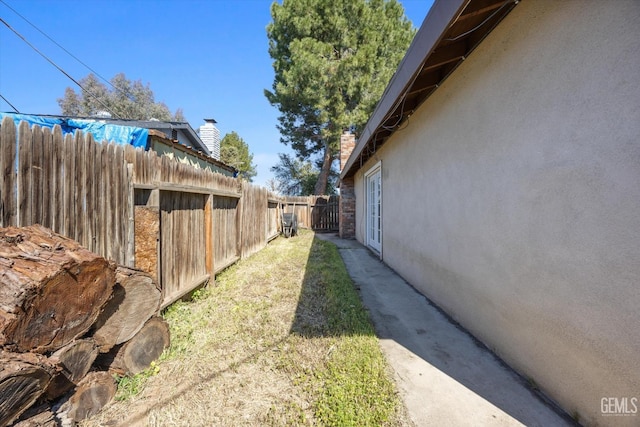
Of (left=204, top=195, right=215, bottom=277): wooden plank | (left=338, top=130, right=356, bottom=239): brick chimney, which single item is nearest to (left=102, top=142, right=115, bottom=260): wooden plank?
(left=204, top=195, right=215, bottom=277): wooden plank

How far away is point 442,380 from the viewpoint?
2137 mm

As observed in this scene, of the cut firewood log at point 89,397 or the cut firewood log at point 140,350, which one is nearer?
the cut firewood log at point 89,397

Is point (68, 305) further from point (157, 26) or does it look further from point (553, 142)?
point (157, 26)

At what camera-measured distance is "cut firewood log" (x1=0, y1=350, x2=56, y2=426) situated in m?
1.22

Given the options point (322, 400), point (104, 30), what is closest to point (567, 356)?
point (322, 400)

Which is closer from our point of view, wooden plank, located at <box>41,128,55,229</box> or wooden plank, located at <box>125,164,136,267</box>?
wooden plank, located at <box>41,128,55,229</box>

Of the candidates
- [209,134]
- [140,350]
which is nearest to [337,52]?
[209,134]

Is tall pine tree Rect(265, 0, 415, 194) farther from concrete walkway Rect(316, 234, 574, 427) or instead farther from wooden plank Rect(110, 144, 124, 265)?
concrete walkway Rect(316, 234, 574, 427)

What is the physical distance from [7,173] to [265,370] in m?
2.30

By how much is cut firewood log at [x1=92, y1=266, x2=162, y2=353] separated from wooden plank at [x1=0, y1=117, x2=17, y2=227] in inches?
28.0

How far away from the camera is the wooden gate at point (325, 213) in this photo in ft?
49.3

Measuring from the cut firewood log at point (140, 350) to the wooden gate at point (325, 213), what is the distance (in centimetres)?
1277

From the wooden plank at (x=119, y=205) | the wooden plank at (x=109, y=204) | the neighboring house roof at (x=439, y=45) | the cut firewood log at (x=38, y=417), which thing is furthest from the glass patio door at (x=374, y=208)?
the cut firewood log at (x=38, y=417)

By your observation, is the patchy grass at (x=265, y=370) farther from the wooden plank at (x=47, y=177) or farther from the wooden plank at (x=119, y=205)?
the wooden plank at (x=47, y=177)
